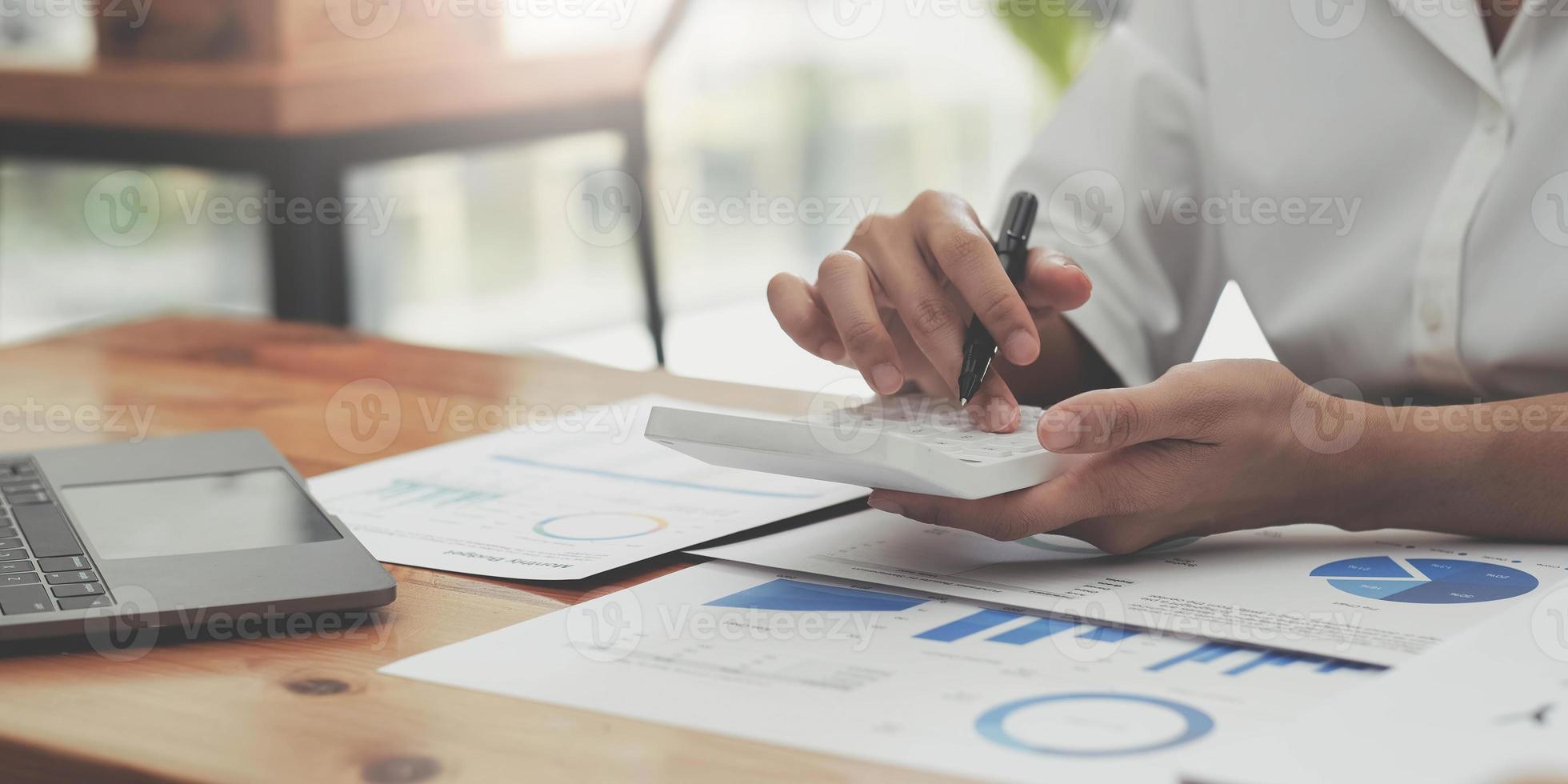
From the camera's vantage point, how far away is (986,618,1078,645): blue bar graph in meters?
0.56

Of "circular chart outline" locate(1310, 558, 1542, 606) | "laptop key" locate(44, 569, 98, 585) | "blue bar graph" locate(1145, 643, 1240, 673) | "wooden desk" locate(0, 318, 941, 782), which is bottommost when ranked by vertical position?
"wooden desk" locate(0, 318, 941, 782)

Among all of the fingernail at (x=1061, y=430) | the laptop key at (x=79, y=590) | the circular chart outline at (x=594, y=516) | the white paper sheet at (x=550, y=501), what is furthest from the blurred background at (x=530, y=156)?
the laptop key at (x=79, y=590)

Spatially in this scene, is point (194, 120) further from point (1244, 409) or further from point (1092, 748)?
point (1092, 748)

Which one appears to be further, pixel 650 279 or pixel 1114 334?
pixel 650 279

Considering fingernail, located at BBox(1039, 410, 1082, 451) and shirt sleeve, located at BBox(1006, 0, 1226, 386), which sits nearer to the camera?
fingernail, located at BBox(1039, 410, 1082, 451)

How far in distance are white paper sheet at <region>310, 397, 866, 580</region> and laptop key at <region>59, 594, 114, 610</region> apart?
145 millimetres

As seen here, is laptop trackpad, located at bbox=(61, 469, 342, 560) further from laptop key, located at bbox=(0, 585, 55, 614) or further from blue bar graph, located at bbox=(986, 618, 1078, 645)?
blue bar graph, located at bbox=(986, 618, 1078, 645)

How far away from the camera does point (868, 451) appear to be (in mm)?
597

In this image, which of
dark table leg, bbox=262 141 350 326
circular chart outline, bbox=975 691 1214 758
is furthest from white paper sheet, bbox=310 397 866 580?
dark table leg, bbox=262 141 350 326

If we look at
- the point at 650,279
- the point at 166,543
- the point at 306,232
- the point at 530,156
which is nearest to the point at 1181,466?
the point at 166,543

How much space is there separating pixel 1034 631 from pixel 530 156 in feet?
7.10

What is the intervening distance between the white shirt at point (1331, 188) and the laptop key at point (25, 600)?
655 mm

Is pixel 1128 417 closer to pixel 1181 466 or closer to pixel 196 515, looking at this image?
pixel 1181 466

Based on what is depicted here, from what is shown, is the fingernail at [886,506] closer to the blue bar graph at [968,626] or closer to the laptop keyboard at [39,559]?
the blue bar graph at [968,626]
